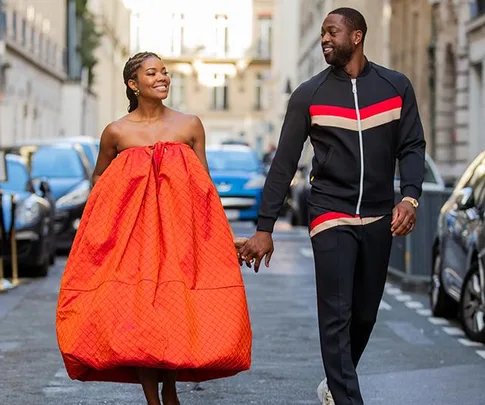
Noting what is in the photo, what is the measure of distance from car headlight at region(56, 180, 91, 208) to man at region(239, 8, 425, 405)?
15042 mm

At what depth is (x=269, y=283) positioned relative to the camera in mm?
18344

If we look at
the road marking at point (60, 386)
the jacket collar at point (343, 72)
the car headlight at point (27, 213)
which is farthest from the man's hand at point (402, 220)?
the car headlight at point (27, 213)

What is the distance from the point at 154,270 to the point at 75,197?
15260 mm

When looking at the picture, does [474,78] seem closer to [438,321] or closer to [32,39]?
[438,321]

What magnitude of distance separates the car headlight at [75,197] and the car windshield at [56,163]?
1.77ft

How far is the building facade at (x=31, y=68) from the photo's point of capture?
44531mm

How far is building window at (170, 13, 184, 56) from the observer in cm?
11307

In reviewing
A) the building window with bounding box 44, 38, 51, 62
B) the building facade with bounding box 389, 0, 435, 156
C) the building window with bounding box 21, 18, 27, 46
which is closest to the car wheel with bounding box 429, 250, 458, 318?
the building facade with bounding box 389, 0, 435, 156

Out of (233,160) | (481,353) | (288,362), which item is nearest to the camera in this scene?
(288,362)

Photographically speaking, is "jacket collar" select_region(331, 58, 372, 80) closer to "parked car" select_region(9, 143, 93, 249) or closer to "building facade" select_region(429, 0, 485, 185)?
"parked car" select_region(9, 143, 93, 249)

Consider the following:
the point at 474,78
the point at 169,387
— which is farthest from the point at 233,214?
the point at 169,387

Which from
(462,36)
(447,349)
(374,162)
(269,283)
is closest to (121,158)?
(374,162)

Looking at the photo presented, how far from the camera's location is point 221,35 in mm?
113125

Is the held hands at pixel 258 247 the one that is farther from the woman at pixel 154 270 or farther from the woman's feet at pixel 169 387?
the woman's feet at pixel 169 387
